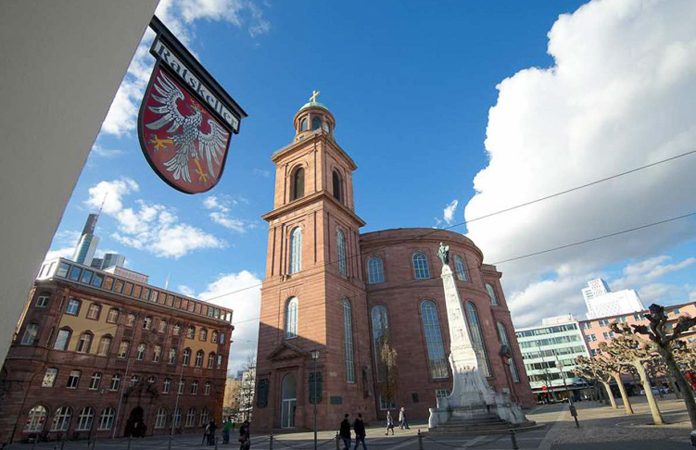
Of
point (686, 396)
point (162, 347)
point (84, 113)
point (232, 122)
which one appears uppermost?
point (162, 347)

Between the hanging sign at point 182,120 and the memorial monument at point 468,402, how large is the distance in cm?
1844

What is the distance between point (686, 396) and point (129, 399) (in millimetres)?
40225

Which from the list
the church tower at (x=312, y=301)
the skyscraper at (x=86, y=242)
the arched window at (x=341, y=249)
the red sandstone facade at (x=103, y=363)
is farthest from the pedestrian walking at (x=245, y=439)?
the skyscraper at (x=86, y=242)

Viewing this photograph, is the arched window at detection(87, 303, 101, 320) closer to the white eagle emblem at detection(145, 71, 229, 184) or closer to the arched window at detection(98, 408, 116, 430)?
the arched window at detection(98, 408, 116, 430)

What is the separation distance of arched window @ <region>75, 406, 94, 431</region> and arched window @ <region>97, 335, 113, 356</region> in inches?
181

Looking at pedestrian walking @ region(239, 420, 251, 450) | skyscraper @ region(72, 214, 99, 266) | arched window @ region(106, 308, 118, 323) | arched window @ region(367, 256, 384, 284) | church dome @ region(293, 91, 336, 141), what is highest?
skyscraper @ region(72, 214, 99, 266)

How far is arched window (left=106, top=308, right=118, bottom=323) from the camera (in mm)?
34469

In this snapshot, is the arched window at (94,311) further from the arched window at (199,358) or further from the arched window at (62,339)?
the arched window at (199,358)

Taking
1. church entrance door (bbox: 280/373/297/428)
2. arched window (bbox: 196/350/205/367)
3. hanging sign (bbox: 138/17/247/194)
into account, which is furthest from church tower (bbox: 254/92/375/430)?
hanging sign (bbox: 138/17/247/194)

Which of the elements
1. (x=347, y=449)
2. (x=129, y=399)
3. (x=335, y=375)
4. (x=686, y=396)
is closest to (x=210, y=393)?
(x=129, y=399)

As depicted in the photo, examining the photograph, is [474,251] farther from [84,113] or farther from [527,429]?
[84,113]

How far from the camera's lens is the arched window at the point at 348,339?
28047 millimetres


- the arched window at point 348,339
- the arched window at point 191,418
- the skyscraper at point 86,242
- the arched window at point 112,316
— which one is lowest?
the arched window at point 191,418

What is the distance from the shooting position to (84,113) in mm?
1854
